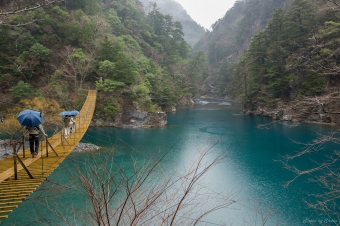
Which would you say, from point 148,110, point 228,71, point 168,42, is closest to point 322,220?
point 148,110

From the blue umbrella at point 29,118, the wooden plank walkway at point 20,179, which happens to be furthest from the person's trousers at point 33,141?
the blue umbrella at point 29,118

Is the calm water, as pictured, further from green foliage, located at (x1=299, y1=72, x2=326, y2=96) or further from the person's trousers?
green foliage, located at (x1=299, y1=72, x2=326, y2=96)

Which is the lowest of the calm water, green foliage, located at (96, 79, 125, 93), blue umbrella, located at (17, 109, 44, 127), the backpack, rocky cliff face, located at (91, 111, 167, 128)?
the calm water

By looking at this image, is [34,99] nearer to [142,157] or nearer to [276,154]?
[142,157]

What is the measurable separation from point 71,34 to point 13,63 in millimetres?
4009

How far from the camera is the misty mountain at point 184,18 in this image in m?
77.4

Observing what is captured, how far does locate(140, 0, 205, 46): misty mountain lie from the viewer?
77.4m

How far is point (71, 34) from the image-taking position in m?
15.8

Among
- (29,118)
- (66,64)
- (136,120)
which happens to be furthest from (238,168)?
(66,64)

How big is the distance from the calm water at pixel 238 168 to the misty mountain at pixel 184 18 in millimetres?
61630

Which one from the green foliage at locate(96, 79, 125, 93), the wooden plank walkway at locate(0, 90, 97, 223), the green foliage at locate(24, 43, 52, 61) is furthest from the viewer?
the green foliage at locate(24, 43, 52, 61)

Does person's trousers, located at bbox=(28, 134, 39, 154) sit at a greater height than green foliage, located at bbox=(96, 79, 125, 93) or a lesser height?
lesser

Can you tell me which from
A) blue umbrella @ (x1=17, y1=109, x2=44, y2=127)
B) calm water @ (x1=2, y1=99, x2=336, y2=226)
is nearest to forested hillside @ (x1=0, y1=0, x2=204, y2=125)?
calm water @ (x1=2, y1=99, x2=336, y2=226)

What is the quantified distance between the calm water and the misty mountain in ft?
202
